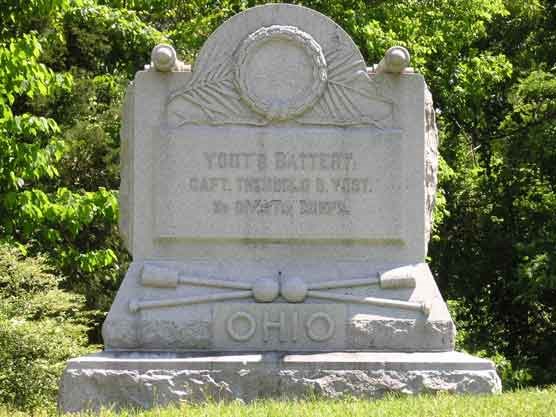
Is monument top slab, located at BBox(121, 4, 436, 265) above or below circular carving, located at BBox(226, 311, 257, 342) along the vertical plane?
above

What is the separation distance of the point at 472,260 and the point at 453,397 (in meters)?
13.1

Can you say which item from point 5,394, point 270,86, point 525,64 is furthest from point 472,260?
point 270,86

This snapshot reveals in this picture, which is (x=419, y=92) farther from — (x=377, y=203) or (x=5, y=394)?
(x=5, y=394)

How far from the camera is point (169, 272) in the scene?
7.36m

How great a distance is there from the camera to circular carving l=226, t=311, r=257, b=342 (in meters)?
7.26

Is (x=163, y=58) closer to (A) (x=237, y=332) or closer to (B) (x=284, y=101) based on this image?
(B) (x=284, y=101)

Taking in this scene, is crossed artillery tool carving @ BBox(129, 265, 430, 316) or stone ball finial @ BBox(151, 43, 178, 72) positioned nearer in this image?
crossed artillery tool carving @ BBox(129, 265, 430, 316)

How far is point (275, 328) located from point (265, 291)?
0.90 ft

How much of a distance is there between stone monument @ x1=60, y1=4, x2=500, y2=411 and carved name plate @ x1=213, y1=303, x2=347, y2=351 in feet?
0.03

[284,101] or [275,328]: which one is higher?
[284,101]

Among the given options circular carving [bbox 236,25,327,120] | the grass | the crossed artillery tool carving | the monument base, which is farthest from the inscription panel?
the grass

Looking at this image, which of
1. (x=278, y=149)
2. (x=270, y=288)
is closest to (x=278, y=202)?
(x=278, y=149)

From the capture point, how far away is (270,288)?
23.9 feet

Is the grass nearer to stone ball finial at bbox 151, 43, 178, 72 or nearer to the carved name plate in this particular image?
the carved name plate
